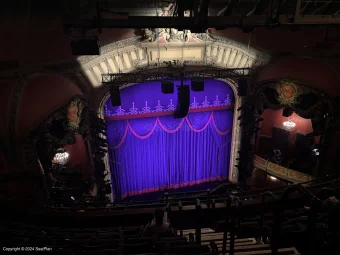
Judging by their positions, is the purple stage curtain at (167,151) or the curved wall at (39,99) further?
the purple stage curtain at (167,151)

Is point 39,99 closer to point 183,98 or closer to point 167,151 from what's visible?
point 183,98

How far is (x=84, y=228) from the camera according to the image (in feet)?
13.8

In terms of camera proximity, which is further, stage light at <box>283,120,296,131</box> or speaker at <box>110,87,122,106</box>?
stage light at <box>283,120,296,131</box>

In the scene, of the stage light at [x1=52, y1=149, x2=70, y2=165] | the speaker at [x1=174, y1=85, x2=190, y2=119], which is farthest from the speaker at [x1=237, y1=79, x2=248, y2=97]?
the stage light at [x1=52, y1=149, x2=70, y2=165]

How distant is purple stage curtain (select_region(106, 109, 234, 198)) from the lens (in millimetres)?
10773

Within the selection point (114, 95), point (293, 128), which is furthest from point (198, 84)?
point (293, 128)

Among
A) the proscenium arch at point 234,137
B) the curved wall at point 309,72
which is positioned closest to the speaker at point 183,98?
the proscenium arch at point 234,137

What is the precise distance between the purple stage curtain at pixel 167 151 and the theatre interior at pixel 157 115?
0.05 metres

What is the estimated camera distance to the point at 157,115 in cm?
1068

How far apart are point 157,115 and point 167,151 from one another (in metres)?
1.80

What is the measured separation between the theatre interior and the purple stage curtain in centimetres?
5

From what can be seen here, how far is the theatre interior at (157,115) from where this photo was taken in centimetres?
406

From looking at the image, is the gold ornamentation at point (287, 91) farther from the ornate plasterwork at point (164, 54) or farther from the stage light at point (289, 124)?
the stage light at point (289, 124)

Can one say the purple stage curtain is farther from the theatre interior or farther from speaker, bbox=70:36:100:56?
speaker, bbox=70:36:100:56
